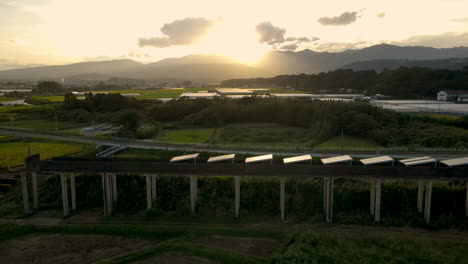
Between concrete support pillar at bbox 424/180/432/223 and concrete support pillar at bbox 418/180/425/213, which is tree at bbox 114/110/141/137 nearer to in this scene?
A: concrete support pillar at bbox 418/180/425/213

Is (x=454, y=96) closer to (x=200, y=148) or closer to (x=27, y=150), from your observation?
(x=200, y=148)

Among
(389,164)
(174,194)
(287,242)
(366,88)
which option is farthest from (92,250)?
(366,88)

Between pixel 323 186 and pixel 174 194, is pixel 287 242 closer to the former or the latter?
pixel 323 186

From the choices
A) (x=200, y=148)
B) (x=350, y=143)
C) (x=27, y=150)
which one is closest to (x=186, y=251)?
(x=200, y=148)

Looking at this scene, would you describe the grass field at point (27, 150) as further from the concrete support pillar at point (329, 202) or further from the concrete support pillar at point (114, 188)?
the concrete support pillar at point (329, 202)

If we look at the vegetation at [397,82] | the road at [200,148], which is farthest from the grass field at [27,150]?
the vegetation at [397,82]

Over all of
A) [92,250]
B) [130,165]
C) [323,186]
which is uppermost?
[130,165]
